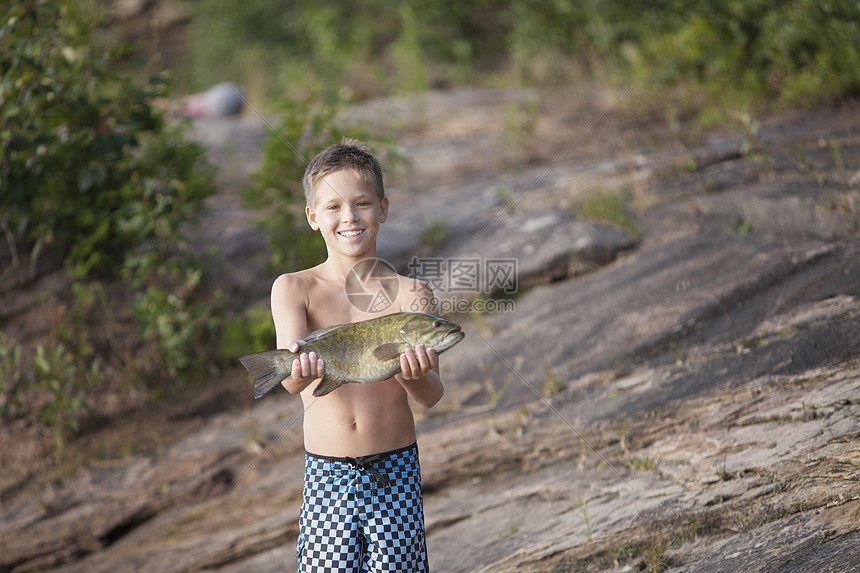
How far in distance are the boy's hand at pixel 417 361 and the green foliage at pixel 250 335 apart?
3.30m

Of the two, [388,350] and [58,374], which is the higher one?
[58,374]

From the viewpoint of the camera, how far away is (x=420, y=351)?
7.86ft

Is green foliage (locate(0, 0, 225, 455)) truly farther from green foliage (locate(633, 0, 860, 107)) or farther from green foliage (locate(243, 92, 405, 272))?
green foliage (locate(633, 0, 860, 107))

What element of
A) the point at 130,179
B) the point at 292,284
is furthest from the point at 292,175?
the point at 292,284

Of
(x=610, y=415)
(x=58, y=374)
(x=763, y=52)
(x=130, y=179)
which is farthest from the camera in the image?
(x=763, y=52)

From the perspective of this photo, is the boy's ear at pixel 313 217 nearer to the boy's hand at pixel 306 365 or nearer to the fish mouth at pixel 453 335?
the boy's hand at pixel 306 365

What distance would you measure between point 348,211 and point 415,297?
43 cm

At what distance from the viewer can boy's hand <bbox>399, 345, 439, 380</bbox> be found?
2398 millimetres

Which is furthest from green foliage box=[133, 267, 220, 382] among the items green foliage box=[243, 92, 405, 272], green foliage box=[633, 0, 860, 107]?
green foliage box=[633, 0, 860, 107]

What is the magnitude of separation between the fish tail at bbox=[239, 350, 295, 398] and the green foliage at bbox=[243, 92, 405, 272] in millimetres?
3460

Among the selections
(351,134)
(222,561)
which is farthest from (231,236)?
(222,561)

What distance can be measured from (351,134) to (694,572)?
13.1 ft

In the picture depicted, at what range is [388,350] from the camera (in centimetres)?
242

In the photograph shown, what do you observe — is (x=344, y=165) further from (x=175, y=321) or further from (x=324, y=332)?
(x=175, y=321)
